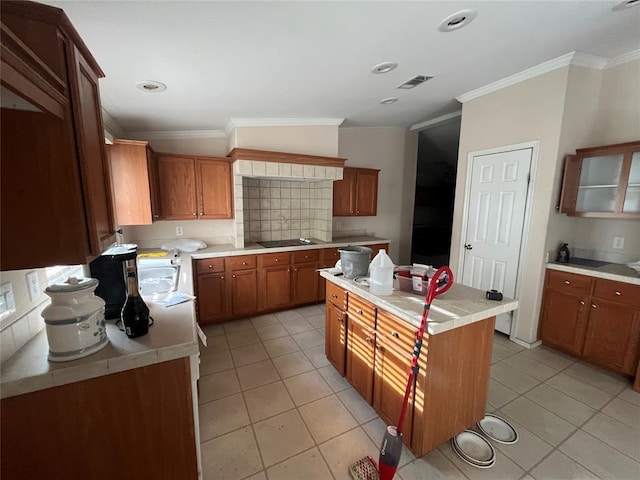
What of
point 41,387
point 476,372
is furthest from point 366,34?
point 41,387

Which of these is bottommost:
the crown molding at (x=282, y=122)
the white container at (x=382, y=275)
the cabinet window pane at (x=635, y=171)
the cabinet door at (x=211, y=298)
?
the cabinet door at (x=211, y=298)

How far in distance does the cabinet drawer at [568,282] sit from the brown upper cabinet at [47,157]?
11.9ft

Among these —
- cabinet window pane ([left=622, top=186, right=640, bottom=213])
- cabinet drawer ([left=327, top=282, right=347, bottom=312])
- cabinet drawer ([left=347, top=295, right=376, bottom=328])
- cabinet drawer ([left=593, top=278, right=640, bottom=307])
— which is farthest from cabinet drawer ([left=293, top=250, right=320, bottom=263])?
cabinet window pane ([left=622, top=186, right=640, bottom=213])

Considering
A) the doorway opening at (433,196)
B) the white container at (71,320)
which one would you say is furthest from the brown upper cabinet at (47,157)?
the doorway opening at (433,196)

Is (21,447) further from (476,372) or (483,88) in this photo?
(483,88)

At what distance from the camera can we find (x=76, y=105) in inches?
35.8

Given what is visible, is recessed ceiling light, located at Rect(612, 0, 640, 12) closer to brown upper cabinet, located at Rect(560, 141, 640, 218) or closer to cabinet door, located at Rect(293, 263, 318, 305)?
brown upper cabinet, located at Rect(560, 141, 640, 218)

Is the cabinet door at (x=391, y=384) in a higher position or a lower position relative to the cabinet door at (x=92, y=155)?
lower

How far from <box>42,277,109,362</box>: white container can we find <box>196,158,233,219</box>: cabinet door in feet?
8.21

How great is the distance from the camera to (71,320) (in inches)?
39.9

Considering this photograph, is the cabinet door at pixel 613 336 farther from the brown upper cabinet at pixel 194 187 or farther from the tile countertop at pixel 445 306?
the brown upper cabinet at pixel 194 187

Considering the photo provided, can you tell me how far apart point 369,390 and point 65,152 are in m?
2.08

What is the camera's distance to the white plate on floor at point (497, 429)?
1.74m

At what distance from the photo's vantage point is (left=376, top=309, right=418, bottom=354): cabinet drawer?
1.51m
